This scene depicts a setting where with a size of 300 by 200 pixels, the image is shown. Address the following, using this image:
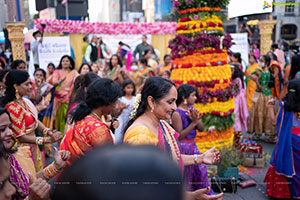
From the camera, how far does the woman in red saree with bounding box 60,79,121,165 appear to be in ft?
6.70

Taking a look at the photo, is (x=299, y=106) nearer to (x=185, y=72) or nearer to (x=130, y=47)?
(x=185, y=72)

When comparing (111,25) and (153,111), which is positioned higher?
(111,25)

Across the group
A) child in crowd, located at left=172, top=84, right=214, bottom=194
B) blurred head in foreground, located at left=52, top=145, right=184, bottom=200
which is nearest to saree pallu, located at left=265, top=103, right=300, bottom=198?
child in crowd, located at left=172, top=84, right=214, bottom=194

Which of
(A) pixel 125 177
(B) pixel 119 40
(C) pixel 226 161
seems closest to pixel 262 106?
(C) pixel 226 161

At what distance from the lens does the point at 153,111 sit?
6.72 feet

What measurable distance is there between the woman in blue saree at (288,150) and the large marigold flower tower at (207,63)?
1293mm

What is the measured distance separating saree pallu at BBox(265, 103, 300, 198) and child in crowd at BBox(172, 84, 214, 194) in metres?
0.97

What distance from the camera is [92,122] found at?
2.12 metres

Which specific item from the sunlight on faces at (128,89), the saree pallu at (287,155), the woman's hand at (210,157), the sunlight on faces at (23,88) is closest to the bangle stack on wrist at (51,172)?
the woman's hand at (210,157)

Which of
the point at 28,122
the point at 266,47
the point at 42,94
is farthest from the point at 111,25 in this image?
the point at 28,122

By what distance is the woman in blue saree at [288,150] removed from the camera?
3.28 metres

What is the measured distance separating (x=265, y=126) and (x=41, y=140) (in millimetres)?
4793

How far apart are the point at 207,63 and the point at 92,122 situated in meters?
2.94

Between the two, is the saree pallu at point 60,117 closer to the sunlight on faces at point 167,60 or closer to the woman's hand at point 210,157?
the sunlight on faces at point 167,60
